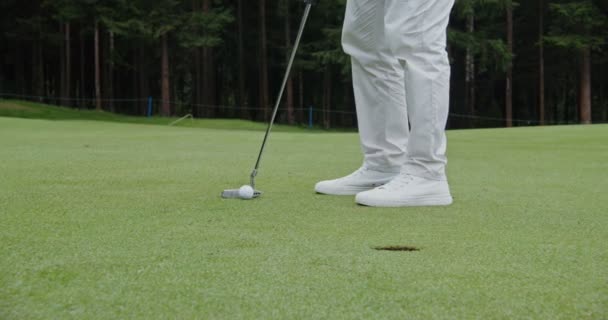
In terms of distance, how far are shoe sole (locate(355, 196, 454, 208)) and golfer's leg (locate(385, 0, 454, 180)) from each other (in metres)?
0.11

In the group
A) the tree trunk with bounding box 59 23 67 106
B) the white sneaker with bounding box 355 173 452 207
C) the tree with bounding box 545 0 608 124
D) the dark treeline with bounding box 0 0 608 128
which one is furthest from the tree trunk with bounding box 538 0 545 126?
the white sneaker with bounding box 355 173 452 207

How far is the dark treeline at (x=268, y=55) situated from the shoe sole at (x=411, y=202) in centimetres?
2030

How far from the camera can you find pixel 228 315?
1.12m

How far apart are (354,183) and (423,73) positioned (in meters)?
0.59

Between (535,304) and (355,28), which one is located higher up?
(355,28)

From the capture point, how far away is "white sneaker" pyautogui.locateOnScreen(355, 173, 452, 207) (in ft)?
8.29

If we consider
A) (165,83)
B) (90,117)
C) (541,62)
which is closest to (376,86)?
(90,117)

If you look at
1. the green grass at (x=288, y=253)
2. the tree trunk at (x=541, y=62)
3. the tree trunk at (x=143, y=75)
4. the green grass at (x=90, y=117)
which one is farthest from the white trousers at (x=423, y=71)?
the tree trunk at (x=143, y=75)

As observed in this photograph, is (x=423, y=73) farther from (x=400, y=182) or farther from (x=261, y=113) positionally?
(x=261, y=113)

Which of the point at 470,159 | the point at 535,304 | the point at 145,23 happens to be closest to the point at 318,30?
the point at 145,23

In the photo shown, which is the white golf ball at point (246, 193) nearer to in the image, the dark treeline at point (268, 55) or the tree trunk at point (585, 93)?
the dark treeline at point (268, 55)

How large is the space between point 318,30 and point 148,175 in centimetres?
2864

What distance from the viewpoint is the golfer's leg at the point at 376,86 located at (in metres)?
2.99

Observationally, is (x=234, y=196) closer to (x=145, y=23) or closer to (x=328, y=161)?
(x=328, y=161)
